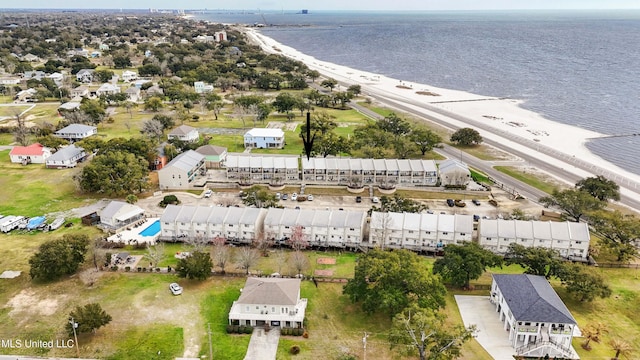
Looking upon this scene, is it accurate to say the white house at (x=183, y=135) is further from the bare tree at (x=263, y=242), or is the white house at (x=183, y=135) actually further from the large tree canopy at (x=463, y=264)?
the large tree canopy at (x=463, y=264)

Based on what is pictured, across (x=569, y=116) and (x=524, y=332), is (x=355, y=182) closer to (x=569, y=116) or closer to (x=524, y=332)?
(x=524, y=332)

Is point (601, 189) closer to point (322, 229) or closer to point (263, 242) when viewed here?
point (322, 229)

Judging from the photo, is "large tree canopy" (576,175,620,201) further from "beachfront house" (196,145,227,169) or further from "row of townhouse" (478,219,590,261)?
"beachfront house" (196,145,227,169)

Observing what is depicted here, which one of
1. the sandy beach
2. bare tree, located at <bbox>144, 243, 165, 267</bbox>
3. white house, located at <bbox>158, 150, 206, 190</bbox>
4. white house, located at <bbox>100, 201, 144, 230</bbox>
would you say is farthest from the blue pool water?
the sandy beach

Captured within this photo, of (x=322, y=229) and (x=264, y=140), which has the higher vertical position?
(x=264, y=140)

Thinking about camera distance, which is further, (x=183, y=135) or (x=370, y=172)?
(x=183, y=135)

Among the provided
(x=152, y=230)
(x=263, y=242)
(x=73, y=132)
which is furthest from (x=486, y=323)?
(x=73, y=132)

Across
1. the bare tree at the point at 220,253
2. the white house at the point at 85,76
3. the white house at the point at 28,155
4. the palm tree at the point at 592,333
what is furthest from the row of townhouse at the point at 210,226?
the white house at the point at 85,76
